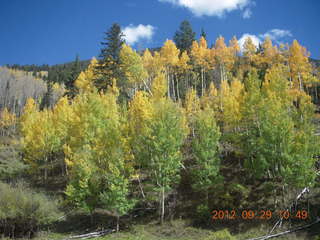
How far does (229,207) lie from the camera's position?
20766mm

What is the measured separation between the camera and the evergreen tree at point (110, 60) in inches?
1452

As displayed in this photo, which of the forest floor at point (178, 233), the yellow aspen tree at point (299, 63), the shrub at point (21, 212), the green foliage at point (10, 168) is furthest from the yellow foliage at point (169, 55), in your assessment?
the shrub at point (21, 212)

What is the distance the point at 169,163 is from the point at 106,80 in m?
20.8

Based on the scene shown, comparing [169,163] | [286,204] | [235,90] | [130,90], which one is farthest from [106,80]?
[286,204]

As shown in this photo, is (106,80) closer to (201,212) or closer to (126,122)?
(126,122)

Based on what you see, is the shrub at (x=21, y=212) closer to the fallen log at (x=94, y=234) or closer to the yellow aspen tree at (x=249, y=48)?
the fallen log at (x=94, y=234)

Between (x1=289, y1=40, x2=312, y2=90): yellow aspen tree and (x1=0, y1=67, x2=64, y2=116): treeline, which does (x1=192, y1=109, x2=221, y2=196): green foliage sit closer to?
(x1=289, y1=40, x2=312, y2=90): yellow aspen tree

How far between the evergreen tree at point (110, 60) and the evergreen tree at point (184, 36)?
2270cm

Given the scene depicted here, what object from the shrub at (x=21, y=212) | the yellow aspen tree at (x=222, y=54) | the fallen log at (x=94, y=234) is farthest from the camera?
the yellow aspen tree at (x=222, y=54)
